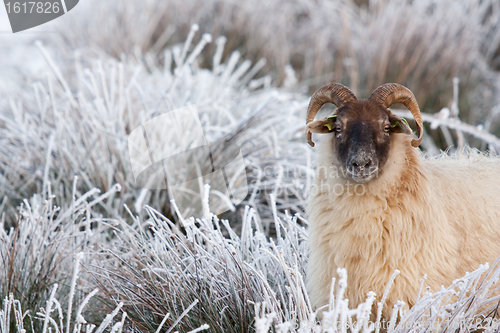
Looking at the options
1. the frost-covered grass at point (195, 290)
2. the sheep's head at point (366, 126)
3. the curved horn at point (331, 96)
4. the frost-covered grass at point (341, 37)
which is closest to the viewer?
the frost-covered grass at point (195, 290)

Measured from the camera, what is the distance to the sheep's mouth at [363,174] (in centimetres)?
222

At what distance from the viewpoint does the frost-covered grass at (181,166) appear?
2.43 meters

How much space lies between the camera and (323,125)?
8.22 ft

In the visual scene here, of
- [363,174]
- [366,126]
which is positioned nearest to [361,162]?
[363,174]

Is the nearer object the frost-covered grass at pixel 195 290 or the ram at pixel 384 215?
the frost-covered grass at pixel 195 290

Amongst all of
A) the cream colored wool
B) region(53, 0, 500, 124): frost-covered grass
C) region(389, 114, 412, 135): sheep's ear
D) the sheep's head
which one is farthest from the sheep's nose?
region(53, 0, 500, 124): frost-covered grass

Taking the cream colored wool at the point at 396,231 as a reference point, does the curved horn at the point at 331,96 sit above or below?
above

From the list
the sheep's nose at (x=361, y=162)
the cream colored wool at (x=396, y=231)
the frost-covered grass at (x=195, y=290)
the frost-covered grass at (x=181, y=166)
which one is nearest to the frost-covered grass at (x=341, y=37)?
the frost-covered grass at (x=181, y=166)

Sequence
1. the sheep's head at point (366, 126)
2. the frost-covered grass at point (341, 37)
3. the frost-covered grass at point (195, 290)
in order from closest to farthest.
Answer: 1. the frost-covered grass at point (195, 290)
2. the sheep's head at point (366, 126)
3. the frost-covered grass at point (341, 37)

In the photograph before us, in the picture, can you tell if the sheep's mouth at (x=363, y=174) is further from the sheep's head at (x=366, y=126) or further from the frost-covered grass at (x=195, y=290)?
the frost-covered grass at (x=195, y=290)

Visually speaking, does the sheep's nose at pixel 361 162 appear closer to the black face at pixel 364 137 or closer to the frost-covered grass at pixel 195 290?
the black face at pixel 364 137

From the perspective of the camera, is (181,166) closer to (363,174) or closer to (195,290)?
(195,290)

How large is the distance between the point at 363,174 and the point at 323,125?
409mm

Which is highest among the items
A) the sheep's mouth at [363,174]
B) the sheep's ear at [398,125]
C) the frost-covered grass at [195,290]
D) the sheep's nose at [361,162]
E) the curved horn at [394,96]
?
the curved horn at [394,96]
